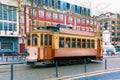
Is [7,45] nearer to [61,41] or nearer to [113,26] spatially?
[61,41]

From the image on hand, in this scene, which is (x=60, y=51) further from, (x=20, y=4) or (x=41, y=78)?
(x=20, y=4)

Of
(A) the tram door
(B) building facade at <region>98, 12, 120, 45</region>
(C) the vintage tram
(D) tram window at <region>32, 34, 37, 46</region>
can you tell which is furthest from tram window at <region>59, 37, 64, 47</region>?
(B) building facade at <region>98, 12, 120, 45</region>

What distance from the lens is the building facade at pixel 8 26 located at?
166 ft

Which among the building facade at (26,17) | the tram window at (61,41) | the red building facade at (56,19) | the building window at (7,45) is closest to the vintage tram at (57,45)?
the tram window at (61,41)

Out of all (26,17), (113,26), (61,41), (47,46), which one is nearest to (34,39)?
(47,46)

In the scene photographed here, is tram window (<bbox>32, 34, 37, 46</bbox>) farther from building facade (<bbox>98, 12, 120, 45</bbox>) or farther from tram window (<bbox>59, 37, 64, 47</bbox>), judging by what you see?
building facade (<bbox>98, 12, 120, 45</bbox>)

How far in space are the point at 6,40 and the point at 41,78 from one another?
38289 mm

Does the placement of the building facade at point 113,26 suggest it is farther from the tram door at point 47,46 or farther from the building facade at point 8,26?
the tram door at point 47,46

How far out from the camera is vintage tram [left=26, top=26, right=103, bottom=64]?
22.9m

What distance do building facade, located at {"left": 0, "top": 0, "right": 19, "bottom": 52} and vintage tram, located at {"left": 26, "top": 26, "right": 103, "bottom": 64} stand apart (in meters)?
25.4

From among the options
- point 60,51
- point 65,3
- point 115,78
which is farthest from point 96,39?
point 65,3

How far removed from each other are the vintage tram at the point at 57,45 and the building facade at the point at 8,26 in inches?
1002

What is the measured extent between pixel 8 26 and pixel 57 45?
2948cm

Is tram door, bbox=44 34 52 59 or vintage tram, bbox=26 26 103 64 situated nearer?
vintage tram, bbox=26 26 103 64
